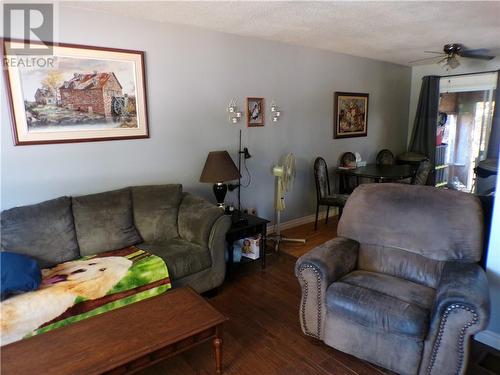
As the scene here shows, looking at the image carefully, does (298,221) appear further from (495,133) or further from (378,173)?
(495,133)

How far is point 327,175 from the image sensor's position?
15.3ft

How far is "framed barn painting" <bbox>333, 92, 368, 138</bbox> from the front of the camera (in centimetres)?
474

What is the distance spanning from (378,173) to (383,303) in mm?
2873

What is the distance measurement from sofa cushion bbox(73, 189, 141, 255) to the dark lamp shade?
75cm

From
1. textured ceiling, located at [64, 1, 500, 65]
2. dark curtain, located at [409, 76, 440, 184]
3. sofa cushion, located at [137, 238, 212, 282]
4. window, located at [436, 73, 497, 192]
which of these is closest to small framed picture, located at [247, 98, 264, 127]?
textured ceiling, located at [64, 1, 500, 65]

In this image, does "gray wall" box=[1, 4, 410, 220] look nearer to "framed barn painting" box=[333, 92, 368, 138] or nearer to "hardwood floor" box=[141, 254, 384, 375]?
"framed barn painting" box=[333, 92, 368, 138]

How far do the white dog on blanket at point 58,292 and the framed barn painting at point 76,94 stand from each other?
3.61 feet

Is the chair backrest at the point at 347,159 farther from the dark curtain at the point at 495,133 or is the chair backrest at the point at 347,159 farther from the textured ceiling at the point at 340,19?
the dark curtain at the point at 495,133

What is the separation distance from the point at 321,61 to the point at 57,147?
3.37 metres

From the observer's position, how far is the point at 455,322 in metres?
1.67

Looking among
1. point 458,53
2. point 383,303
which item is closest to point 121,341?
point 383,303

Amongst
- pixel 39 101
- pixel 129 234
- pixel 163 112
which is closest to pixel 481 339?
pixel 129 234

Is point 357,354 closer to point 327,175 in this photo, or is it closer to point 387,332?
point 387,332

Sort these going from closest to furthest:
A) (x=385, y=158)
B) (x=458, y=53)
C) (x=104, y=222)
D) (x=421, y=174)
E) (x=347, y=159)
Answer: (x=104, y=222) → (x=458, y=53) → (x=421, y=174) → (x=347, y=159) → (x=385, y=158)
